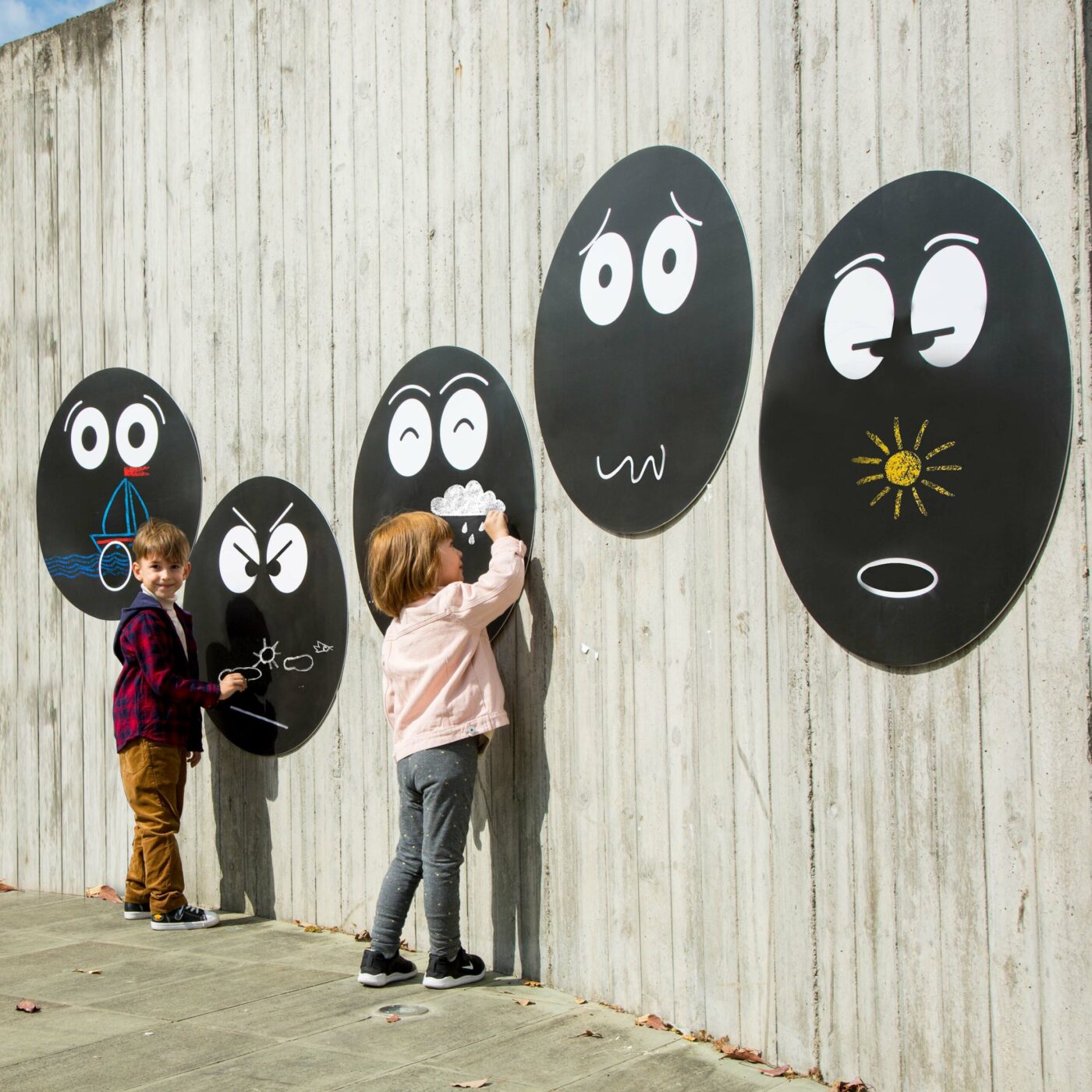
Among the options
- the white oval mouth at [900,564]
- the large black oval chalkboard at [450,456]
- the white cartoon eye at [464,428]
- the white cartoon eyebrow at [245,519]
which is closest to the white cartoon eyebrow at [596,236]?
the large black oval chalkboard at [450,456]

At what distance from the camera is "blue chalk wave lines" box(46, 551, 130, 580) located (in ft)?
21.7

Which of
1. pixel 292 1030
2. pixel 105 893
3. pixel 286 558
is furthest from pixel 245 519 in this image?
pixel 292 1030

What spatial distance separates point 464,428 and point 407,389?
1.19ft

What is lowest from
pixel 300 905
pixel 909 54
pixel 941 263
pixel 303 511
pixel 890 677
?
pixel 300 905

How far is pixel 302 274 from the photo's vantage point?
229 inches

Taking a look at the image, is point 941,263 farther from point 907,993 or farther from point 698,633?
point 907,993

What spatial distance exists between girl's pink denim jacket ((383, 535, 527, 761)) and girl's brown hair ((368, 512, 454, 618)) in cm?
7

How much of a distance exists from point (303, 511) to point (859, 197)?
2.88 metres

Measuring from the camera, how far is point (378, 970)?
479cm

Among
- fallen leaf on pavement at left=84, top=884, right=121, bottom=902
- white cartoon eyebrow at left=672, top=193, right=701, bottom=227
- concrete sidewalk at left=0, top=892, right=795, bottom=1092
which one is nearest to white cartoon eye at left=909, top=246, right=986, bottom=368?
white cartoon eyebrow at left=672, top=193, right=701, bottom=227

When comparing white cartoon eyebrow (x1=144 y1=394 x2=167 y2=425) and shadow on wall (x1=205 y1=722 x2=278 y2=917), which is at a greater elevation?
white cartoon eyebrow (x1=144 y1=394 x2=167 y2=425)

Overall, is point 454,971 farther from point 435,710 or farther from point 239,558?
point 239,558

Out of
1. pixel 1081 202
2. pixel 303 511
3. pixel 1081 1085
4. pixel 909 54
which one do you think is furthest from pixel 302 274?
pixel 1081 1085

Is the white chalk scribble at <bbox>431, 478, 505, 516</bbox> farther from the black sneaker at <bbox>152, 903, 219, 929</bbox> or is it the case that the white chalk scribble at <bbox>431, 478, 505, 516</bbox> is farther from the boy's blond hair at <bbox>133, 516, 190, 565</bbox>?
the black sneaker at <bbox>152, 903, 219, 929</bbox>
